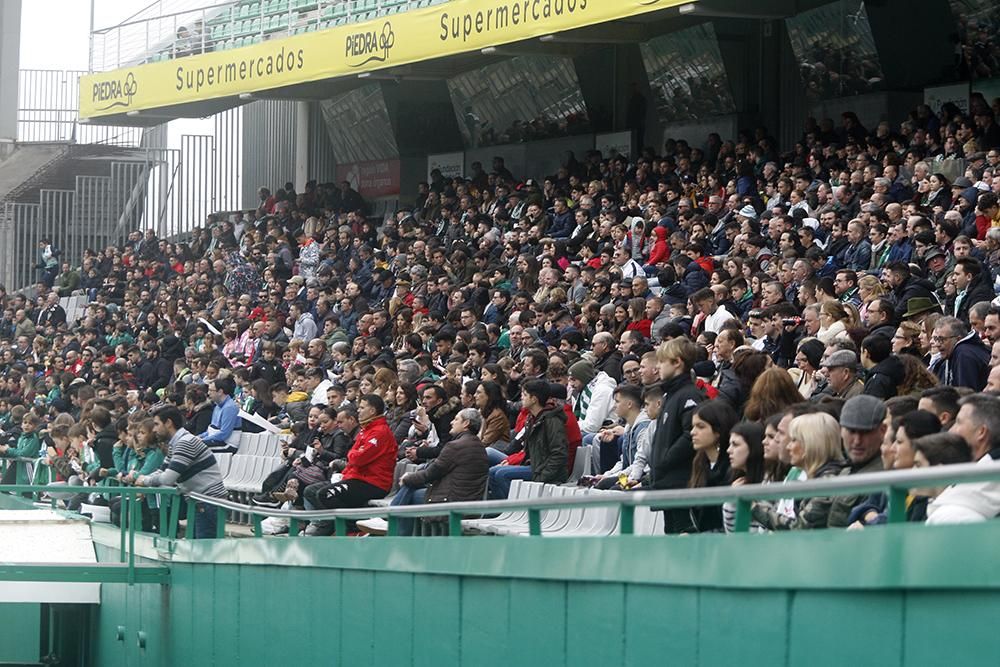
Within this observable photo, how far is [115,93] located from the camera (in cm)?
3083

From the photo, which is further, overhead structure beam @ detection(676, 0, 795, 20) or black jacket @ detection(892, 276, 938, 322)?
overhead structure beam @ detection(676, 0, 795, 20)

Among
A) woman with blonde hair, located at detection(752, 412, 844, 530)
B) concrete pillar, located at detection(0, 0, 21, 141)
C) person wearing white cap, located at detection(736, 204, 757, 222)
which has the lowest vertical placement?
woman with blonde hair, located at detection(752, 412, 844, 530)

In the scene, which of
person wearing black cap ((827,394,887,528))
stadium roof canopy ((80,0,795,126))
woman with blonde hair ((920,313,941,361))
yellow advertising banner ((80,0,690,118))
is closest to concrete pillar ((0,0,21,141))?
stadium roof canopy ((80,0,795,126))

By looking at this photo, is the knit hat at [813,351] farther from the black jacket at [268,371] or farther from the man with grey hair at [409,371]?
the black jacket at [268,371]

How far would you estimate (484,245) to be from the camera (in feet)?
69.9

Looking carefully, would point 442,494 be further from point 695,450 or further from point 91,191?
point 91,191

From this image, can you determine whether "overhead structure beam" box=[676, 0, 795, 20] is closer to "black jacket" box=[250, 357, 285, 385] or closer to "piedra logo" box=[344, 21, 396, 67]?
"piedra logo" box=[344, 21, 396, 67]

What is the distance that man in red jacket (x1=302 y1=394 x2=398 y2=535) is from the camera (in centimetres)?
1173

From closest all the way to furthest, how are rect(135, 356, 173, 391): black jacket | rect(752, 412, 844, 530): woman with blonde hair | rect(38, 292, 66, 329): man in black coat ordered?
rect(752, 412, 844, 530): woman with blonde hair → rect(135, 356, 173, 391): black jacket → rect(38, 292, 66, 329): man in black coat

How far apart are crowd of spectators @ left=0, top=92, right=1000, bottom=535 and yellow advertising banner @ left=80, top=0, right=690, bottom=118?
207cm

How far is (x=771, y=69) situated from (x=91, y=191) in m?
18.5

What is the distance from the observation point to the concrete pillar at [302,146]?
32562 mm

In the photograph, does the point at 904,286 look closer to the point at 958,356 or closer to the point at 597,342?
the point at 958,356

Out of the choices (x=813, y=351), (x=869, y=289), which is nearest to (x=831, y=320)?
(x=813, y=351)
